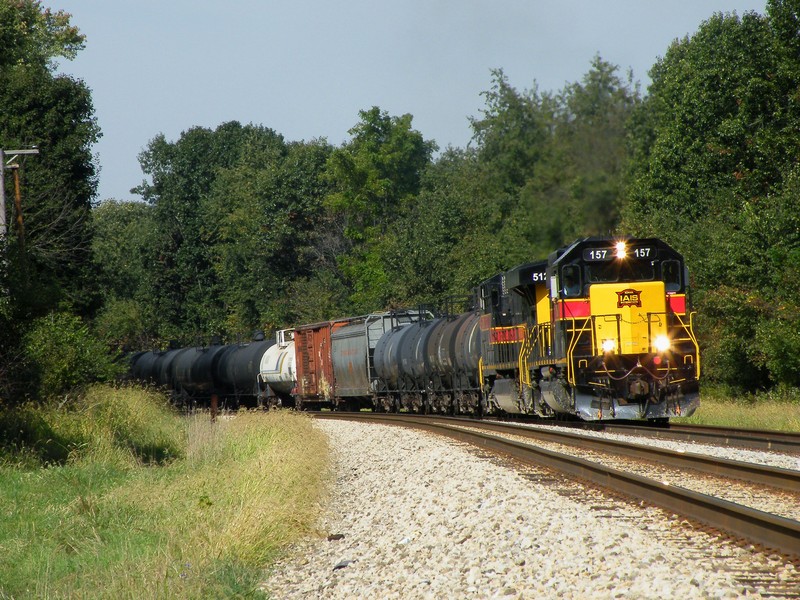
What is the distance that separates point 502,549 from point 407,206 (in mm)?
64387

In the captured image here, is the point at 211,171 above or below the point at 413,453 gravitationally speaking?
above

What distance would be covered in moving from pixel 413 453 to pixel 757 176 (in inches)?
735

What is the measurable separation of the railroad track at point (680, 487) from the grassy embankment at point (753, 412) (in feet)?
16.8

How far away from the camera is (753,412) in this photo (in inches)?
890

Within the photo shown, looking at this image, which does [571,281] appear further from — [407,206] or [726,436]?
[407,206]

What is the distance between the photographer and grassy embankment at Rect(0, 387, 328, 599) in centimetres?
838

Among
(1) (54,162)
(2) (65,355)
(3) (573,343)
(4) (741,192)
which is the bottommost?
(3) (573,343)

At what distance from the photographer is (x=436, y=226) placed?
47469 millimetres

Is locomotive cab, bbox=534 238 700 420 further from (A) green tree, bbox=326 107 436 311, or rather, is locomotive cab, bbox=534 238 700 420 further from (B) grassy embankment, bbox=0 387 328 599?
(A) green tree, bbox=326 107 436 311

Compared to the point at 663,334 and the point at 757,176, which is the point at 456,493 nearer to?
the point at 663,334

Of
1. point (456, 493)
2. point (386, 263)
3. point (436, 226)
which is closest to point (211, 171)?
point (386, 263)

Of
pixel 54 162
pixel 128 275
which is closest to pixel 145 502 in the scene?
pixel 54 162

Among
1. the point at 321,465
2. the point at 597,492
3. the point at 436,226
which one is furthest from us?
the point at 436,226

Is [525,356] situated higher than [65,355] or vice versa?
[65,355]
